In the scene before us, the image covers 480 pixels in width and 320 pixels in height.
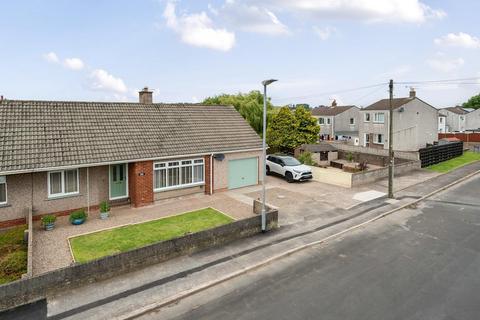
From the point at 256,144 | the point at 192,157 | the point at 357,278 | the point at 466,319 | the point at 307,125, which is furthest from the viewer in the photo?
the point at 307,125

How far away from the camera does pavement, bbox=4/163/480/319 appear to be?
962 cm

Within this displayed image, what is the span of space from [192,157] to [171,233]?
6.59 meters

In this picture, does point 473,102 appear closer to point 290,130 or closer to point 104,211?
point 290,130

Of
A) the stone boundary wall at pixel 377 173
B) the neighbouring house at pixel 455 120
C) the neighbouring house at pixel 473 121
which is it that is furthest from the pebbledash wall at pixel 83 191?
the neighbouring house at pixel 473 121

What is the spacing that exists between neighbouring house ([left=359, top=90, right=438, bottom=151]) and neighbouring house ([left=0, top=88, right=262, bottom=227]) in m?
22.7

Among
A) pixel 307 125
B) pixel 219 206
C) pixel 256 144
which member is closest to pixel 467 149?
pixel 307 125

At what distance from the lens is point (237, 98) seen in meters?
43.1

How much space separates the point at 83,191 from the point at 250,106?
2630cm

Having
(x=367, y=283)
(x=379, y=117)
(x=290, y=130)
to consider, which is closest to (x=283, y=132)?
(x=290, y=130)

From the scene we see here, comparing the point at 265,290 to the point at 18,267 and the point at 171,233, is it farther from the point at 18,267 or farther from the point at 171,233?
the point at 18,267

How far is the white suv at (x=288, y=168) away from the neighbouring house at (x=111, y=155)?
108 inches

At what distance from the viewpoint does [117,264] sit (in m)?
11.3

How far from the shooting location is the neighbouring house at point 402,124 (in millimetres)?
39188

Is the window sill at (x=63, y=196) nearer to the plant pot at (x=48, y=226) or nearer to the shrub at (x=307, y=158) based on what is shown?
the plant pot at (x=48, y=226)
